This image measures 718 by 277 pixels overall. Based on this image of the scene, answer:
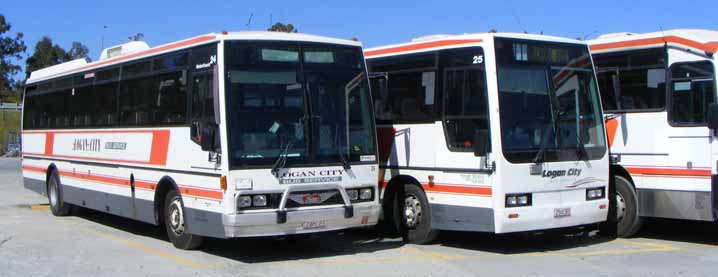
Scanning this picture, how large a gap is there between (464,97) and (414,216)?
2.04 m

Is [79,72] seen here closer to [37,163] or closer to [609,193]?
[37,163]

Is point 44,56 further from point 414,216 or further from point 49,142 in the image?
point 414,216

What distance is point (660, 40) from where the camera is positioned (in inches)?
481

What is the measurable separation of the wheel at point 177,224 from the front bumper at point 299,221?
1566mm

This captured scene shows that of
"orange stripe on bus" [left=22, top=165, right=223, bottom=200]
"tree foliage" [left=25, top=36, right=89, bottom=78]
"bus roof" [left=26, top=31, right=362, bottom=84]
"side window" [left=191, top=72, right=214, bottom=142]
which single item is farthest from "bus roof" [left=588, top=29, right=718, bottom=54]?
"tree foliage" [left=25, top=36, right=89, bottom=78]

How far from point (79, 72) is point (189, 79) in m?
5.26

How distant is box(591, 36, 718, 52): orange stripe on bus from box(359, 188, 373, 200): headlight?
4705mm

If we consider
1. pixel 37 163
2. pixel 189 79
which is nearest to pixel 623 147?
pixel 189 79

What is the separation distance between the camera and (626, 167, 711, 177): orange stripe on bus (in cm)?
1156

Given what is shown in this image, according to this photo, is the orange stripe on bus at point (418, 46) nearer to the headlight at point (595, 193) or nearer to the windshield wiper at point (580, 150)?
the windshield wiper at point (580, 150)

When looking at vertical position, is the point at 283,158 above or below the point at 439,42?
below

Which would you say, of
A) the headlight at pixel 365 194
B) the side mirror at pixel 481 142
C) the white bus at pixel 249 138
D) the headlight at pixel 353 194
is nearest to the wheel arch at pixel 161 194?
the white bus at pixel 249 138

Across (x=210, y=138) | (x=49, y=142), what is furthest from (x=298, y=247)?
(x=49, y=142)

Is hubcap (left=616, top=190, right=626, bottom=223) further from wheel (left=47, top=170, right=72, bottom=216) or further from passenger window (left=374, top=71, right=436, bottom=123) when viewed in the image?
wheel (left=47, top=170, right=72, bottom=216)
